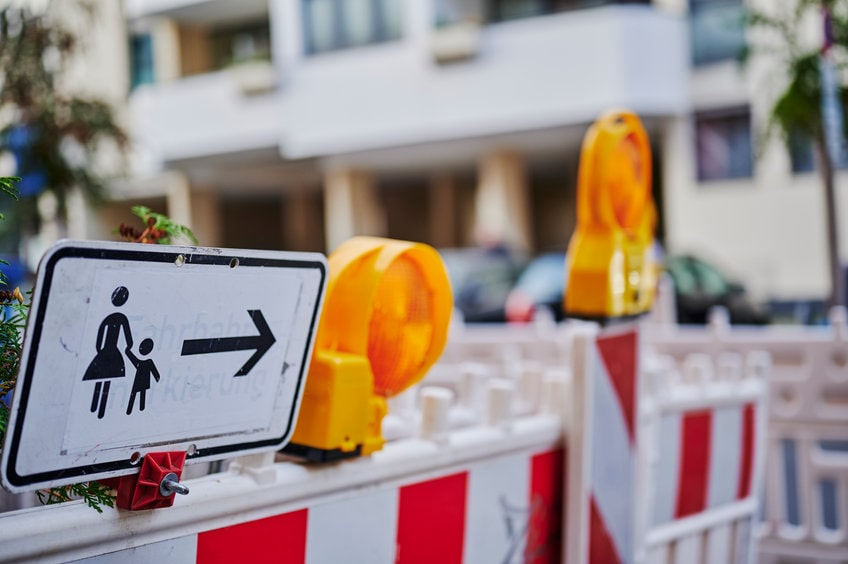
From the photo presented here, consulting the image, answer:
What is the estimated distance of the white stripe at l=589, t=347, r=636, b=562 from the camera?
2.36 metres

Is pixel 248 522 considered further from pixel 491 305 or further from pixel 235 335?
pixel 491 305

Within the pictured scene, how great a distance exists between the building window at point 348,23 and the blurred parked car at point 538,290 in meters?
10.1

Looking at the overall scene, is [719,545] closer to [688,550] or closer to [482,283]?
[688,550]

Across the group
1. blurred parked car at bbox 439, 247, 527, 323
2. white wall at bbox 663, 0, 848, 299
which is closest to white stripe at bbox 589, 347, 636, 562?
blurred parked car at bbox 439, 247, 527, 323

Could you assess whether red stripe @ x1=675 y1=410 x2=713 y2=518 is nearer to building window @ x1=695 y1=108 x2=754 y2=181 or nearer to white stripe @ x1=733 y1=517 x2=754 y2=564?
white stripe @ x1=733 y1=517 x2=754 y2=564

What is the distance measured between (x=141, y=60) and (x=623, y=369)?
24545 millimetres

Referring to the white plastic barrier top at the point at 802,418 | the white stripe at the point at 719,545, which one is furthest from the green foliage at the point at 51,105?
the white stripe at the point at 719,545

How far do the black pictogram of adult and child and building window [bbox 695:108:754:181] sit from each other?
16.4m

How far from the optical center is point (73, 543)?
128 centimetres

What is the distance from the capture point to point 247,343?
1.50m

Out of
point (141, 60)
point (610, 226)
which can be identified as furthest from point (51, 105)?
point (141, 60)

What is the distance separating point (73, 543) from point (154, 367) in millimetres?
262

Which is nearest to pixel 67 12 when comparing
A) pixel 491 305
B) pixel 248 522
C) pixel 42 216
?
pixel 42 216

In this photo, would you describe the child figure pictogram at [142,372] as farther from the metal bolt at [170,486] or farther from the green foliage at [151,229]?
the green foliage at [151,229]
